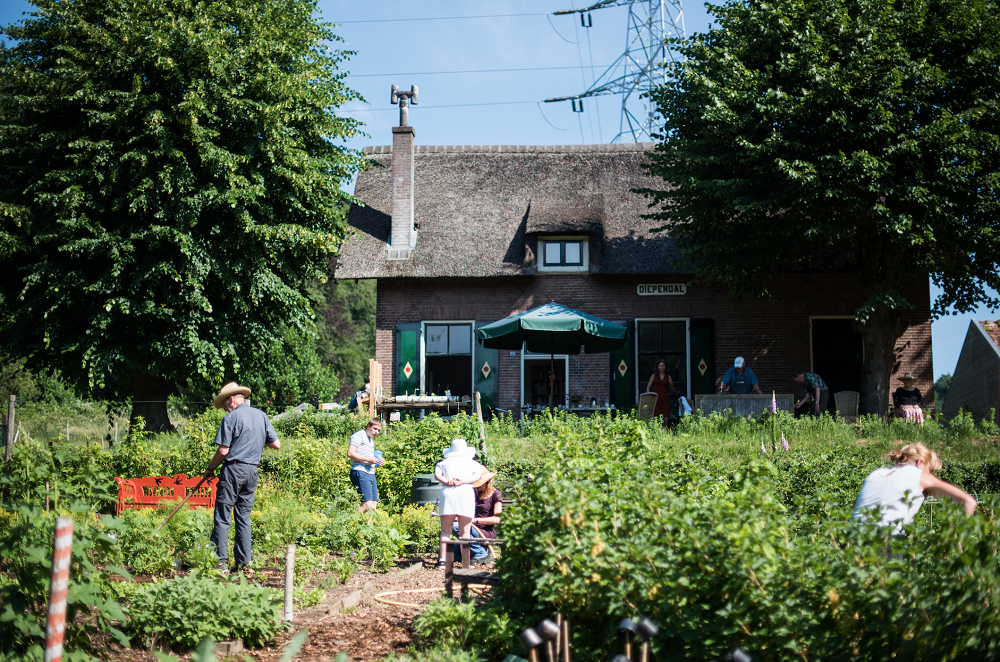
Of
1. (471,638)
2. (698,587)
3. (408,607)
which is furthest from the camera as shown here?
(408,607)

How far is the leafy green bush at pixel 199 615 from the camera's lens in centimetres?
498

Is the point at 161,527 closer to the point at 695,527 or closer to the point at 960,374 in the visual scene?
the point at 695,527

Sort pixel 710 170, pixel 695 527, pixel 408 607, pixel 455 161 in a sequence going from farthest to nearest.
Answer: pixel 455 161
pixel 710 170
pixel 408 607
pixel 695 527

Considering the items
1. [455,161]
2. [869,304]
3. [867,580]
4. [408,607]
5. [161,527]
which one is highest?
[455,161]

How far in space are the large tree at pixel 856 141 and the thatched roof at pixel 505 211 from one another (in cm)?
292

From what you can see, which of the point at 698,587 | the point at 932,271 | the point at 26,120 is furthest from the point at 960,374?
the point at 26,120

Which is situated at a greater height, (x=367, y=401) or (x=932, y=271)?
(x=932, y=271)

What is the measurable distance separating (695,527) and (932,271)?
14334 millimetres

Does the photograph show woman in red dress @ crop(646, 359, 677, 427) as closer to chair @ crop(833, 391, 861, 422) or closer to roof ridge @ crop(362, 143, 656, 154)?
chair @ crop(833, 391, 861, 422)

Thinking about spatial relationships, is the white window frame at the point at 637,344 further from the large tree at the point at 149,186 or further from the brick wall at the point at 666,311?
the large tree at the point at 149,186

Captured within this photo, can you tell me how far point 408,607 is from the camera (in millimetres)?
6191

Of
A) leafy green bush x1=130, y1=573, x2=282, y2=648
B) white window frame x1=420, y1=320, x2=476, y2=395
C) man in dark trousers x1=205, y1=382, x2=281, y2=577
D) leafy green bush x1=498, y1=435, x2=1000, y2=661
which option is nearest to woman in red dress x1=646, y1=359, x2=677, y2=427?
white window frame x1=420, y1=320, x2=476, y2=395

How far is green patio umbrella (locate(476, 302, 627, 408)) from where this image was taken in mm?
12742

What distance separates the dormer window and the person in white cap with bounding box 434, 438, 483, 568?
1091 cm
